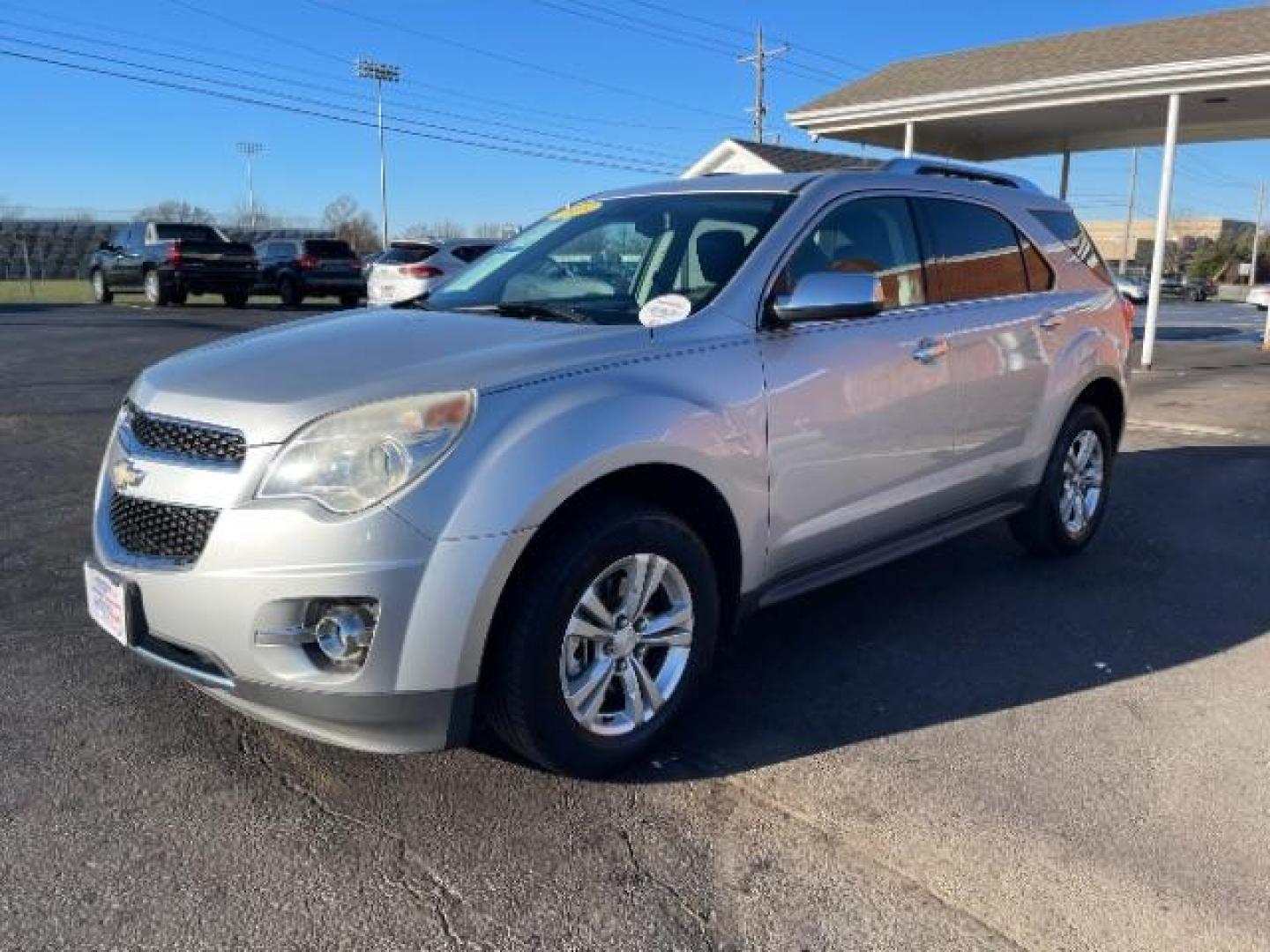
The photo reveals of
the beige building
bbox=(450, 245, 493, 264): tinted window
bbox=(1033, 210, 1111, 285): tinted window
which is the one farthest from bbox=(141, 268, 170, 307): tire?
the beige building

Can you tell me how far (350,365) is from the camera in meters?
3.00

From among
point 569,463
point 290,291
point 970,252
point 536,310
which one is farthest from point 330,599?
point 290,291

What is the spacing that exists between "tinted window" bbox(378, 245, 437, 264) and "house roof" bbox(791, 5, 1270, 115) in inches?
268

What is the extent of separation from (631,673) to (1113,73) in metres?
13.6

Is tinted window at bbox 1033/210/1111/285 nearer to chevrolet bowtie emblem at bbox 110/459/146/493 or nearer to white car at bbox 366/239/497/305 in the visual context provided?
chevrolet bowtie emblem at bbox 110/459/146/493

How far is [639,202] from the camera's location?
14.1 ft

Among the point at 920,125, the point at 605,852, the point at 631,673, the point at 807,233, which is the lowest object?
the point at 605,852

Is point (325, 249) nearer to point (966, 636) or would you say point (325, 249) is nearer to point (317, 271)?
point (317, 271)

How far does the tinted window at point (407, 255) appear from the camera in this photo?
60.9ft

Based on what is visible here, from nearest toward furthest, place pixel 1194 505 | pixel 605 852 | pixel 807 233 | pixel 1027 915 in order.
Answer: pixel 1027 915 < pixel 605 852 < pixel 807 233 < pixel 1194 505

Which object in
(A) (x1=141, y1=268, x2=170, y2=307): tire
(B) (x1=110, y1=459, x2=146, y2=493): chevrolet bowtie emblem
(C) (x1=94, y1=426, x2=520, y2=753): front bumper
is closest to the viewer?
(C) (x1=94, y1=426, x2=520, y2=753): front bumper

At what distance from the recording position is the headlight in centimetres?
264

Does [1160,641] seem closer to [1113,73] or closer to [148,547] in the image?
[148,547]

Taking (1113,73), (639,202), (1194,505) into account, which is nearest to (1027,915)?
(639,202)
